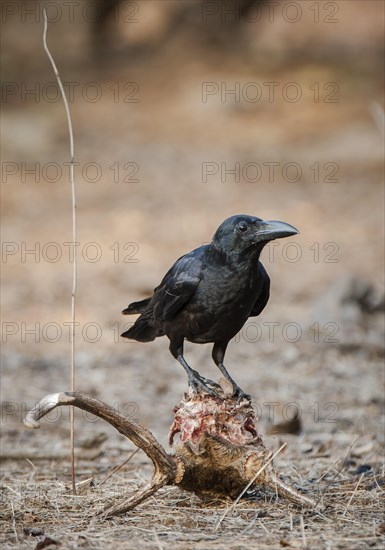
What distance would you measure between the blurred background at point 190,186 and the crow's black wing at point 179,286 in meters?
1.82

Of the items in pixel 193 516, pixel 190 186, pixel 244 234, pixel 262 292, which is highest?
pixel 190 186

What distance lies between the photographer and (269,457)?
3916mm

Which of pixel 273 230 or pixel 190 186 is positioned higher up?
pixel 190 186

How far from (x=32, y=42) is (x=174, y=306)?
61.8ft

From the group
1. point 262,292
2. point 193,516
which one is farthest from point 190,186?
point 193,516

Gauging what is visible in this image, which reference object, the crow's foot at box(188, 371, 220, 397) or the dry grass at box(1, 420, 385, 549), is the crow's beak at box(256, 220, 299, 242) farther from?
the dry grass at box(1, 420, 385, 549)

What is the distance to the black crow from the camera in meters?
4.36

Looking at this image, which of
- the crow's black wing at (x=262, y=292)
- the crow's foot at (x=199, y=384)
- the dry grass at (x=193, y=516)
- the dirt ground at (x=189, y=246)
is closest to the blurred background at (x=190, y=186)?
the dirt ground at (x=189, y=246)

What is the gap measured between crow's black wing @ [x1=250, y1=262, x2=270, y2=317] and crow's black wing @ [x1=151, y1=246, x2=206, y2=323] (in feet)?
1.08

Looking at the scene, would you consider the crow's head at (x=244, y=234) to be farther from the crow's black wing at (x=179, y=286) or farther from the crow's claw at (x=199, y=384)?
the crow's claw at (x=199, y=384)

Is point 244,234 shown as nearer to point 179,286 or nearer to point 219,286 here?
point 219,286

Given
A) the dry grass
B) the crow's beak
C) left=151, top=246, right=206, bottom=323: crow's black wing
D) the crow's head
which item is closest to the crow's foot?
left=151, top=246, right=206, bottom=323: crow's black wing

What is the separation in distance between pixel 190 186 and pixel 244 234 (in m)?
11.2

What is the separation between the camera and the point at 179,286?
455cm
